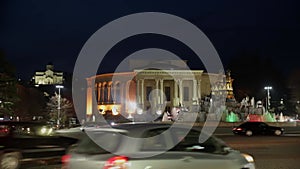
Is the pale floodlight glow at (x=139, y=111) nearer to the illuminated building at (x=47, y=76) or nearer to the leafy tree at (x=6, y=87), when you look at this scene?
the leafy tree at (x=6, y=87)

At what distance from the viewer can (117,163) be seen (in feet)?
22.5

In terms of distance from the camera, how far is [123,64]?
107188mm

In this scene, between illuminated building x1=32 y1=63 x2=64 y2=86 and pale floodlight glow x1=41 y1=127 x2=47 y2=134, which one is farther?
illuminated building x1=32 y1=63 x2=64 y2=86

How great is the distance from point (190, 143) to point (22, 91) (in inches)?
2792

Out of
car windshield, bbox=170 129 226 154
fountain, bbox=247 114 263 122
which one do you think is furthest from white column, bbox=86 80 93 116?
car windshield, bbox=170 129 226 154

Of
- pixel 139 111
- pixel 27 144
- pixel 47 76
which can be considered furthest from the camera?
pixel 47 76

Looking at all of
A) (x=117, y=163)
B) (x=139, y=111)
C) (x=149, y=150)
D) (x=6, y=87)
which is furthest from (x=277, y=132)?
(x=139, y=111)

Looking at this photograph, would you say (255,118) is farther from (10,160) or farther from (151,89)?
(151,89)

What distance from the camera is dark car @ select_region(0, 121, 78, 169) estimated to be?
1220 cm

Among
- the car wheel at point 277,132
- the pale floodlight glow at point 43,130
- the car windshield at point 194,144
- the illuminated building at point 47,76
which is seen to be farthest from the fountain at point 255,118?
the illuminated building at point 47,76

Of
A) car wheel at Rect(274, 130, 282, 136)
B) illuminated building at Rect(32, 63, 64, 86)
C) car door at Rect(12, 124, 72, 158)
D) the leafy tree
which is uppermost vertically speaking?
illuminated building at Rect(32, 63, 64, 86)

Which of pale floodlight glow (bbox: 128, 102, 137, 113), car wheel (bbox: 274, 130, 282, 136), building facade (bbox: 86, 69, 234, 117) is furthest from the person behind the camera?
building facade (bbox: 86, 69, 234, 117)

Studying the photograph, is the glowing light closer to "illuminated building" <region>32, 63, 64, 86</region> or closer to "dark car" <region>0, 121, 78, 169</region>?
"dark car" <region>0, 121, 78, 169</region>

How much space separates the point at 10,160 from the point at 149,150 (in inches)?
254
